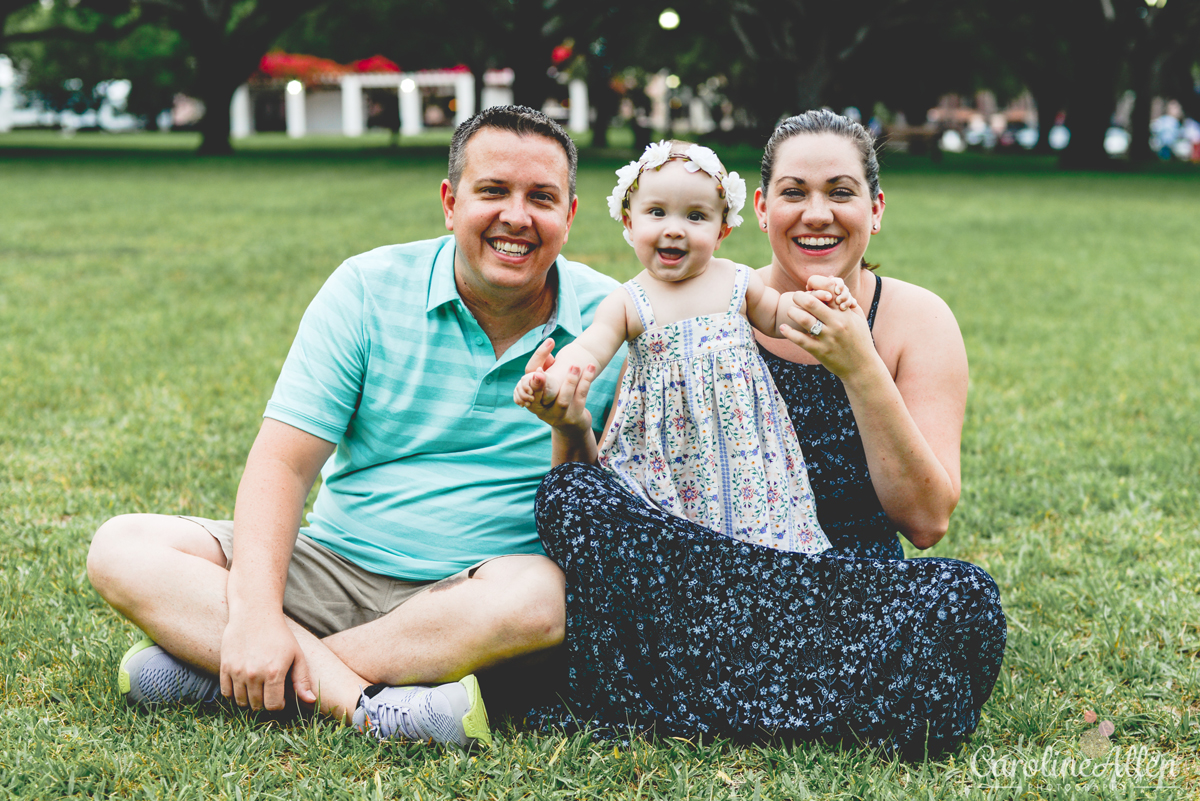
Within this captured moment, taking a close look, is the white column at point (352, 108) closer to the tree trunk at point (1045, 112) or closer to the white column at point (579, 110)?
the white column at point (579, 110)

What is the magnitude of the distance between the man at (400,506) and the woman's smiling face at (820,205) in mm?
585

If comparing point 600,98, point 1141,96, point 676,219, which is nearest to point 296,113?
point 600,98

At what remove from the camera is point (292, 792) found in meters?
2.53

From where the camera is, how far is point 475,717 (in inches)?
106

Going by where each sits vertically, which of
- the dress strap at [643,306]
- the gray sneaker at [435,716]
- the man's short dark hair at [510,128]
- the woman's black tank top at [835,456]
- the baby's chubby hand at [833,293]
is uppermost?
the man's short dark hair at [510,128]

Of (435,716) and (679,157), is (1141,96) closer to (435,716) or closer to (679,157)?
(679,157)

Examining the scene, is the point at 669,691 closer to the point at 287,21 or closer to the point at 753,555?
the point at 753,555

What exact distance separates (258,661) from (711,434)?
4.07ft

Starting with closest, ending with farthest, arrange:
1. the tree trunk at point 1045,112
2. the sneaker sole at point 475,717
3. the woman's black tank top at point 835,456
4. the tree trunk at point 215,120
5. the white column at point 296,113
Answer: the sneaker sole at point 475,717, the woman's black tank top at point 835,456, the tree trunk at point 215,120, the tree trunk at point 1045,112, the white column at point 296,113

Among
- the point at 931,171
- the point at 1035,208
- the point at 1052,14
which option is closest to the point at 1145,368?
the point at 1035,208

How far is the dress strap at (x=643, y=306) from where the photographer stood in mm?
2793

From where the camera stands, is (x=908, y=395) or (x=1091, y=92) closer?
(x=908, y=395)

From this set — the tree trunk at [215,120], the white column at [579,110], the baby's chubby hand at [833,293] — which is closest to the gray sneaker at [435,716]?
the baby's chubby hand at [833,293]

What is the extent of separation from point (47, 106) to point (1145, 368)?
7386 centimetres
